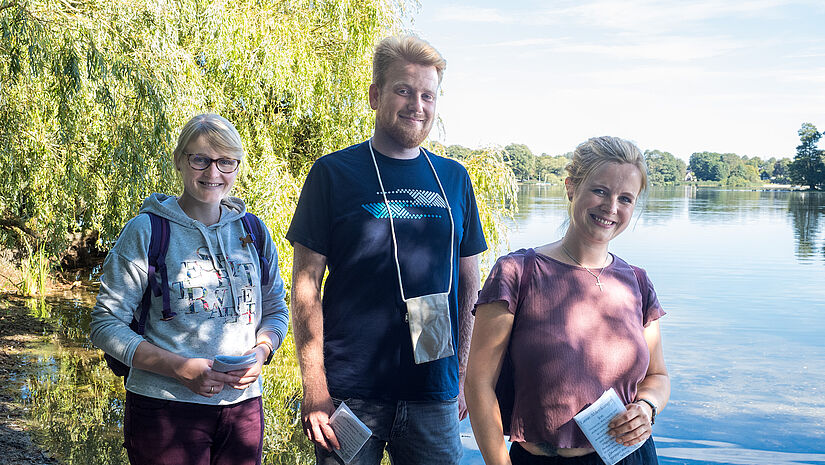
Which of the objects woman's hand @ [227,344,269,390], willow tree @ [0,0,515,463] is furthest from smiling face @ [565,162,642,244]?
willow tree @ [0,0,515,463]

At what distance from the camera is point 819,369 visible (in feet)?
45.8

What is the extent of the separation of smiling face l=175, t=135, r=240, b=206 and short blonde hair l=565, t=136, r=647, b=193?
36.4 inches

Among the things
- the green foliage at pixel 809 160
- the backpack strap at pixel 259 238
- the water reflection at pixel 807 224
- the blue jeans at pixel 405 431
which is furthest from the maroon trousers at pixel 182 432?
the green foliage at pixel 809 160

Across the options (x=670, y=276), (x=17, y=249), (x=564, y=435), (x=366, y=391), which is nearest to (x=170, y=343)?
(x=366, y=391)

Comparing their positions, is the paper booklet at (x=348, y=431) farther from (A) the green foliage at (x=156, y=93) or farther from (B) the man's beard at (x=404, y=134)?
(A) the green foliage at (x=156, y=93)

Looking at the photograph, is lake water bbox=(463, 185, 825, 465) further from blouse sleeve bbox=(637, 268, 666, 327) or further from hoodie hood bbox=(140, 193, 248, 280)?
hoodie hood bbox=(140, 193, 248, 280)

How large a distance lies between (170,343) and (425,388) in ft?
2.14

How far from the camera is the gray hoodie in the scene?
183 centimetres

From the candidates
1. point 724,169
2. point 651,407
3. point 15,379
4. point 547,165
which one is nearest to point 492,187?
point 15,379

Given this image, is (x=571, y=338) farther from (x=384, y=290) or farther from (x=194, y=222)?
(x=194, y=222)

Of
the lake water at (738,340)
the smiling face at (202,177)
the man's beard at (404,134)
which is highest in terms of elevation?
the man's beard at (404,134)

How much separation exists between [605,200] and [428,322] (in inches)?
21.8

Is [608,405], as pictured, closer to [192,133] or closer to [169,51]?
[192,133]

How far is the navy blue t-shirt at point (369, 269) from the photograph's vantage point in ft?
6.16
